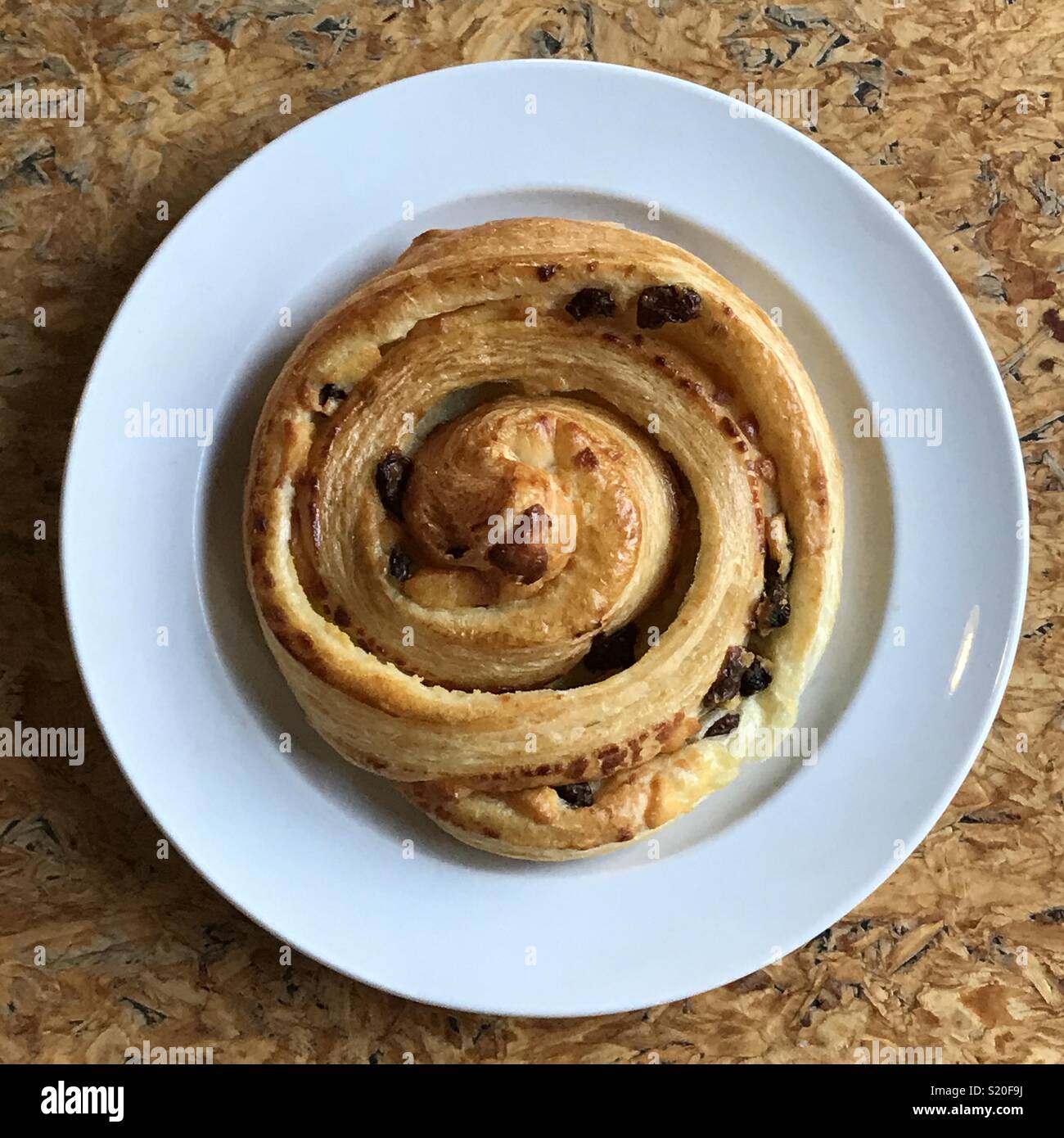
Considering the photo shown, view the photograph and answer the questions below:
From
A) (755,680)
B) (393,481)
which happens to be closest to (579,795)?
(755,680)

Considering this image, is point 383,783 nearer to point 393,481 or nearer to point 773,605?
point 393,481

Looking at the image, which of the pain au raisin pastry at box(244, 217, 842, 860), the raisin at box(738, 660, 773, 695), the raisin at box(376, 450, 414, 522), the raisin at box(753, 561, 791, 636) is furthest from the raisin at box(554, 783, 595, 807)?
the raisin at box(376, 450, 414, 522)

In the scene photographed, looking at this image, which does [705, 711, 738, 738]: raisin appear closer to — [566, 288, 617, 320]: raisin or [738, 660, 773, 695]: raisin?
[738, 660, 773, 695]: raisin

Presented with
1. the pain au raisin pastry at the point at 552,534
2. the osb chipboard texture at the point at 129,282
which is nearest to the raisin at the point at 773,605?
the pain au raisin pastry at the point at 552,534
